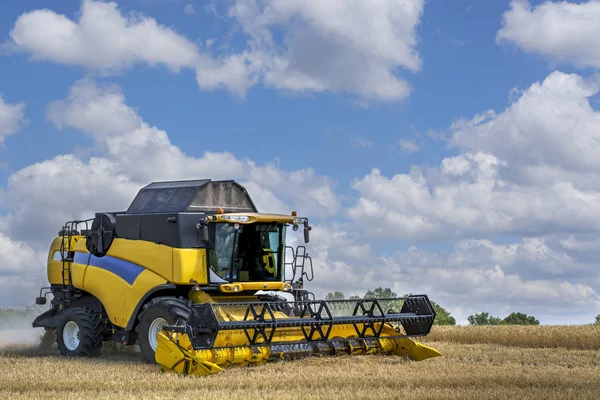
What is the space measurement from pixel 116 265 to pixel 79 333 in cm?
150

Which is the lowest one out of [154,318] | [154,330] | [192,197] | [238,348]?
[238,348]

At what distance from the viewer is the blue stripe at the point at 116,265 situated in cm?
1432

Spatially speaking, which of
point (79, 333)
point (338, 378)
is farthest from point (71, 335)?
point (338, 378)

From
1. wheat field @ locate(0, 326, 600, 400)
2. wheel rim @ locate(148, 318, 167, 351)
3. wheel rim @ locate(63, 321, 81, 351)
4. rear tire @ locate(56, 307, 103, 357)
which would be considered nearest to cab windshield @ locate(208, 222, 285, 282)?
wheel rim @ locate(148, 318, 167, 351)

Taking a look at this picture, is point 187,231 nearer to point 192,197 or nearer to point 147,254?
point 192,197

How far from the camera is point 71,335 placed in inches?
601

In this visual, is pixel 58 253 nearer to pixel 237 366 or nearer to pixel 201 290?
pixel 201 290

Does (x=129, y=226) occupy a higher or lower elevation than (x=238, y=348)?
higher

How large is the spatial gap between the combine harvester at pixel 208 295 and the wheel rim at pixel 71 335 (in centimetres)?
2

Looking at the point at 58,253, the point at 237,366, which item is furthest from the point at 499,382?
the point at 58,253

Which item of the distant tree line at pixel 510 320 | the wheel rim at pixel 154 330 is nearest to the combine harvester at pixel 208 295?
the wheel rim at pixel 154 330

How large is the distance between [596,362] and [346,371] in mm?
4745

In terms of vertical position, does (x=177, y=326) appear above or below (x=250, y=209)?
below

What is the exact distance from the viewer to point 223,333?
38.9 ft
